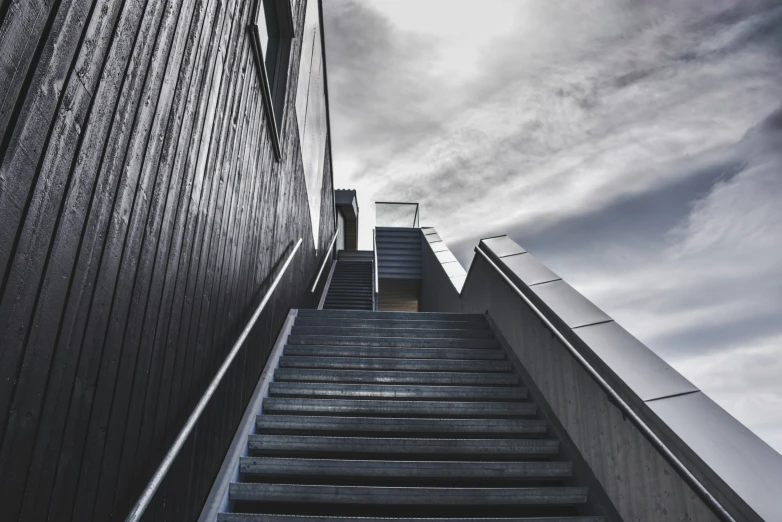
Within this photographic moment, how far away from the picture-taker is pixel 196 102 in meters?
1.98

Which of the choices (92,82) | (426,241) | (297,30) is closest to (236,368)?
(92,82)

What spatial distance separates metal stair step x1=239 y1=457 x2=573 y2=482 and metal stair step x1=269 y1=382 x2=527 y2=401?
793 millimetres

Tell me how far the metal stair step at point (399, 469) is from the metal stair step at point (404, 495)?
0.17 meters

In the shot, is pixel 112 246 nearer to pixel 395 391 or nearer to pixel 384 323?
pixel 395 391

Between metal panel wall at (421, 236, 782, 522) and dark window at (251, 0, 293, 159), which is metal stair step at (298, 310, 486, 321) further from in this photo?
dark window at (251, 0, 293, 159)

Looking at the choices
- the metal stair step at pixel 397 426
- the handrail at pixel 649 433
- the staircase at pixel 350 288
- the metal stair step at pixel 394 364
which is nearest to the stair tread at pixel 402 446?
the metal stair step at pixel 397 426

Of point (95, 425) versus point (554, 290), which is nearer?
point (95, 425)

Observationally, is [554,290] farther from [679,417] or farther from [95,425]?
[95,425]

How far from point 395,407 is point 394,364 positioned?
659 millimetres

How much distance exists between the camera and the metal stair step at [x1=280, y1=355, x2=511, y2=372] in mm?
3781

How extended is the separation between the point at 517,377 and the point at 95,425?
302 centimetres

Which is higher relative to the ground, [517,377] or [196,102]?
[196,102]

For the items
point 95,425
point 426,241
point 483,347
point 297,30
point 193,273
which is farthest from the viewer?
point 426,241

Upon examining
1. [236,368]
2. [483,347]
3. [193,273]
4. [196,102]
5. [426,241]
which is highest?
[426,241]
